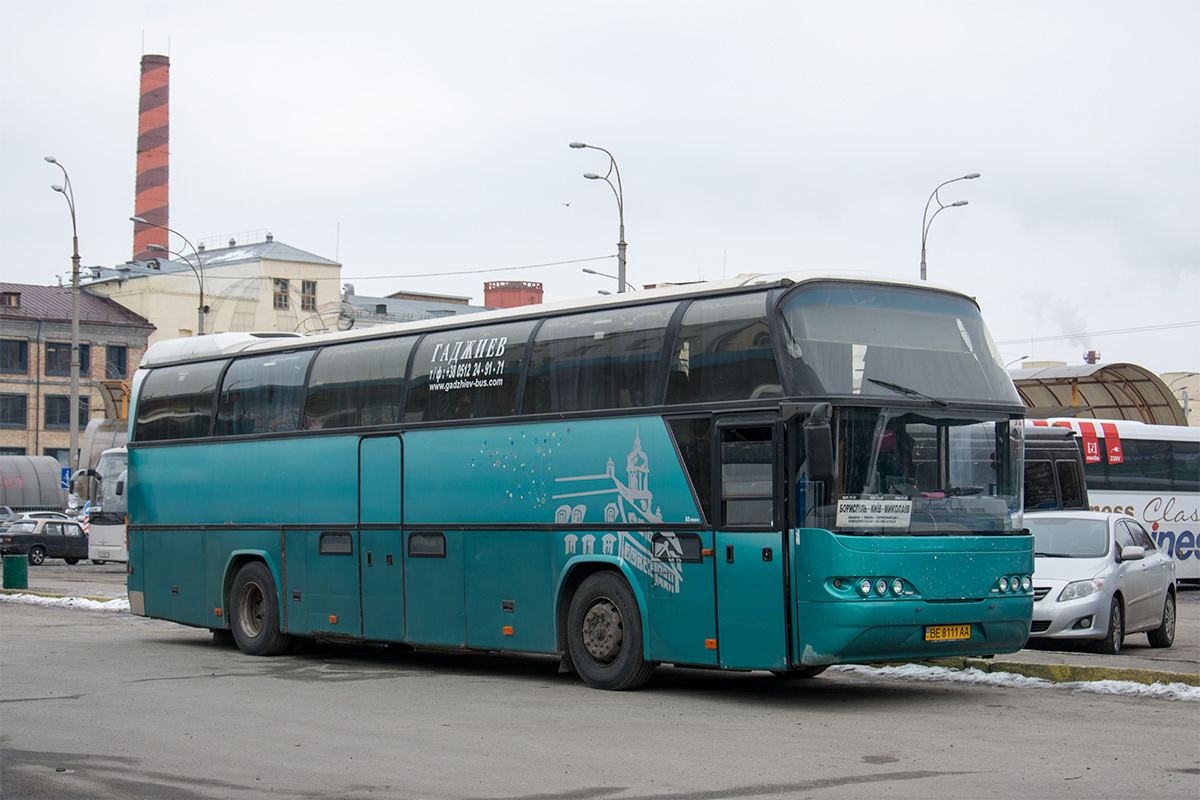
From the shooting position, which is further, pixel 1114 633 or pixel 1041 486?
pixel 1041 486

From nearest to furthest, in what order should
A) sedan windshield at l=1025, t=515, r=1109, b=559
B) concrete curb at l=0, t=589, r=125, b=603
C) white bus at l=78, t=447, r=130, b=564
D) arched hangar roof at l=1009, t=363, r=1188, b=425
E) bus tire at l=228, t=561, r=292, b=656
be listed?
1. sedan windshield at l=1025, t=515, r=1109, b=559
2. bus tire at l=228, t=561, r=292, b=656
3. concrete curb at l=0, t=589, r=125, b=603
4. arched hangar roof at l=1009, t=363, r=1188, b=425
5. white bus at l=78, t=447, r=130, b=564

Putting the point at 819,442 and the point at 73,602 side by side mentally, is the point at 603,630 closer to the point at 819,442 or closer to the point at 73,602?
the point at 819,442

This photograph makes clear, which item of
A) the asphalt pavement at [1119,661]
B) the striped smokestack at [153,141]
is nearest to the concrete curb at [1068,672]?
the asphalt pavement at [1119,661]

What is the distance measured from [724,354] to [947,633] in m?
2.87

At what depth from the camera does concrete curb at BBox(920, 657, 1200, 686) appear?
12125 millimetres

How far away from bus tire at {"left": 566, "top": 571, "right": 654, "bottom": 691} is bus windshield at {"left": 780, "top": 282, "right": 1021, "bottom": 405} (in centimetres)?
270

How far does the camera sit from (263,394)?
16953 mm

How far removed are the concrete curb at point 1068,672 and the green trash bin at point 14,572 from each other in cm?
2164

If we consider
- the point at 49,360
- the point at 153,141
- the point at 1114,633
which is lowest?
the point at 1114,633

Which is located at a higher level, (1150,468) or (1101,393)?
(1101,393)

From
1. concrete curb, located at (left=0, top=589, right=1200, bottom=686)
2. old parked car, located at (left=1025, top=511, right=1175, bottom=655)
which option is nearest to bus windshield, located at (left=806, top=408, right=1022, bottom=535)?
concrete curb, located at (left=0, top=589, right=1200, bottom=686)

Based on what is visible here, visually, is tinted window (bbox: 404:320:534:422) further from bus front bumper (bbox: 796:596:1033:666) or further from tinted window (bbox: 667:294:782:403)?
bus front bumper (bbox: 796:596:1033:666)

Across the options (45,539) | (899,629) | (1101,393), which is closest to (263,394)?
(899,629)

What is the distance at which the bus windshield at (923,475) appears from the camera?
11.1 metres
